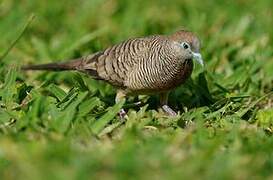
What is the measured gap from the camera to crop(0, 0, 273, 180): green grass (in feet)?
12.7

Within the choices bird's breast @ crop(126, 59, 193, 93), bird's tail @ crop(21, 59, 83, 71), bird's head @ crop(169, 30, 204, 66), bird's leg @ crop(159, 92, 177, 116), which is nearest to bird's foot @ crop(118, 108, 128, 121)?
bird's breast @ crop(126, 59, 193, 93)

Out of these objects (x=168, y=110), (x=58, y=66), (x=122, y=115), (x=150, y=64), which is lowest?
(x=168, y=110)

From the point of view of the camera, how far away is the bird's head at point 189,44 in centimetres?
561

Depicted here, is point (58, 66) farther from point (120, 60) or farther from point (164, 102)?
point (164, 102)

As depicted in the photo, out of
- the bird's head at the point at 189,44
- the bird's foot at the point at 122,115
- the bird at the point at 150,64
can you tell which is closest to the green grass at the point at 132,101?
the bird's foot at the point at 122,115

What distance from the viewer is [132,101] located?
20.8 ft

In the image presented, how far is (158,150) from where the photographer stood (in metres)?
4.08

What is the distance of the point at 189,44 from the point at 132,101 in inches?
36.2

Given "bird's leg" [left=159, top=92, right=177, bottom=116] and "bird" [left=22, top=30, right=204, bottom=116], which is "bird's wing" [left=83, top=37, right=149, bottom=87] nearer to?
"bird" [left=22, top=30, right=204, bottom=116]

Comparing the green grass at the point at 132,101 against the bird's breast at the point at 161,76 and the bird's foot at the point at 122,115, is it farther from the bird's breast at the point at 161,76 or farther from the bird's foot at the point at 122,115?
the bird's breast at the point at 161,76

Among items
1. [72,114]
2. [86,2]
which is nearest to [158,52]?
[72,114]

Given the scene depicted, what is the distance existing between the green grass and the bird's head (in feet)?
1.22

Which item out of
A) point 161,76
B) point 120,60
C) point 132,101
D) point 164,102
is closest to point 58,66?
point 132,101

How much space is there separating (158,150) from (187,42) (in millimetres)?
1686
